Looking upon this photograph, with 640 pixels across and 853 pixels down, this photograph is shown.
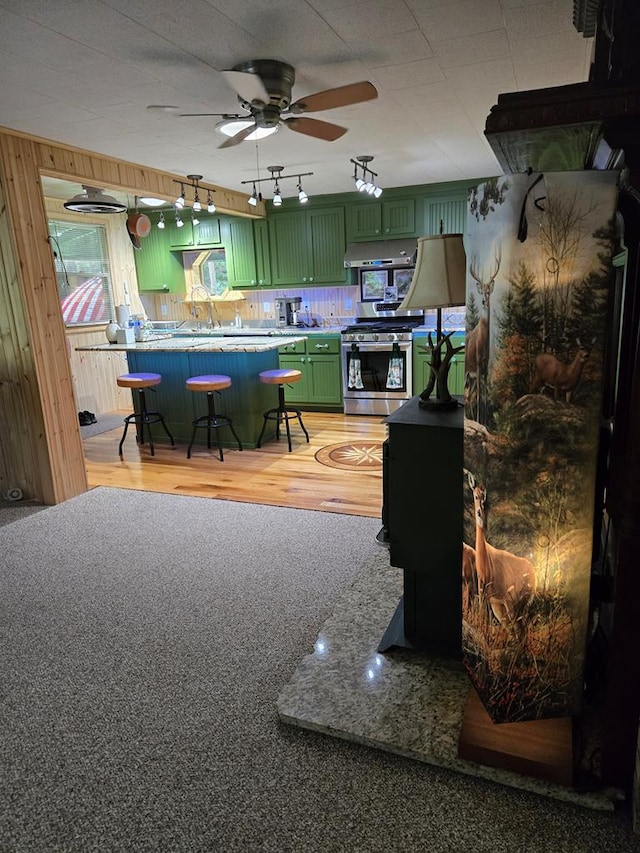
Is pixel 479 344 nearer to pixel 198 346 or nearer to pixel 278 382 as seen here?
pixel 278 382

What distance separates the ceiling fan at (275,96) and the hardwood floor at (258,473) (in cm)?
228

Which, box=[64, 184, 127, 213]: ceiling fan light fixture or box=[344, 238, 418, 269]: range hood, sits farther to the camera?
box=[344, 238, 418, 269]: range hood

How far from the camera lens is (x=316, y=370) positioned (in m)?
6.50

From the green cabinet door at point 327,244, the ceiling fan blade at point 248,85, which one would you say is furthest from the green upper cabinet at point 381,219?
the ceiling fan blade at point 248,85

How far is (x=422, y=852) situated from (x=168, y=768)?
0.77 m

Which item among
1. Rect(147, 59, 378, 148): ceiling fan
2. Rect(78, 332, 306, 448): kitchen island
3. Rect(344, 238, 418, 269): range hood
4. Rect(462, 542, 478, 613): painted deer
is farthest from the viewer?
Rect(344, 238, 418, 269): range hood

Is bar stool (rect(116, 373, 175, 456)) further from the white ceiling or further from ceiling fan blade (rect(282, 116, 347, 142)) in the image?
ceiling fan blade (rect(282, 116, 347, 142))

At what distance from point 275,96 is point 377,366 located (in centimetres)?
369

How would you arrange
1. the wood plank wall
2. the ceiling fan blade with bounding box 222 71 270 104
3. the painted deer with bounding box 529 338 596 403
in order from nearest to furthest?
1. the painted deer with bounding box 529 338 596 403
2. the ceiling fan blade with bounding box 222 71 270 104
3. the wood plank wall

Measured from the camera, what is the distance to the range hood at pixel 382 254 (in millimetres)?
6168

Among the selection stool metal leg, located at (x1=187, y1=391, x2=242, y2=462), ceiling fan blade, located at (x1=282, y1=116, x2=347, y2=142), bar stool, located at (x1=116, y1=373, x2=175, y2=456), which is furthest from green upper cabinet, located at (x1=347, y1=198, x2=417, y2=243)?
ceiling fan blade, located at (x1=282, y1=116, x2=347, y2=142)

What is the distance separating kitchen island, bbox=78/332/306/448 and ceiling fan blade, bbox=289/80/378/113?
2.24m

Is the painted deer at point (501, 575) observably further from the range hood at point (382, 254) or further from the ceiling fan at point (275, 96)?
the range hood at point (382, 254)

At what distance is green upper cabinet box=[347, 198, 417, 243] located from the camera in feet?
20.4
